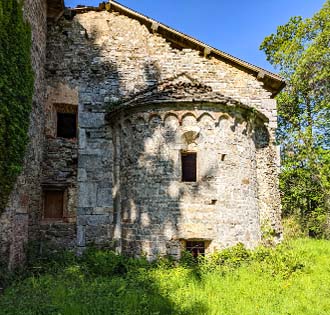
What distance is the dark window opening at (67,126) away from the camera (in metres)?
10.5

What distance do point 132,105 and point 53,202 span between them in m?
3.62

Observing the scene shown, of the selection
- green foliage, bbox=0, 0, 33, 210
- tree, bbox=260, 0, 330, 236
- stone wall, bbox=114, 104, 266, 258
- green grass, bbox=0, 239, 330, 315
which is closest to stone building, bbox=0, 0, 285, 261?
stone wall, bbox=114, 104, 266, 258

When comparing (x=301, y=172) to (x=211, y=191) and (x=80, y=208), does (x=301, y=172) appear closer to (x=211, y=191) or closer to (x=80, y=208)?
(x=211, y=191)

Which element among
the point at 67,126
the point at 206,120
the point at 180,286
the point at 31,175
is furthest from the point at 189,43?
the point at 180,286

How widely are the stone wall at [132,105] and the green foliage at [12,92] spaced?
7.80 ft

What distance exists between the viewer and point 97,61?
401 inches

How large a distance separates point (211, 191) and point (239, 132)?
1775mm

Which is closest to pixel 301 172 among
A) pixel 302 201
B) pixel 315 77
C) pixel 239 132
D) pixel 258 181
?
pixel 302 201

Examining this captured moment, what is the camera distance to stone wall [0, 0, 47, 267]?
7087 millimetres

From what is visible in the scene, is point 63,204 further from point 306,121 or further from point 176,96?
point 306,121

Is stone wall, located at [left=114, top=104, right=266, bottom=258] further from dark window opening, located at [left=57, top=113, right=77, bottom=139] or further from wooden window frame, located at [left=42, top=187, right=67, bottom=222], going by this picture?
dark window opening, located at [left=57, top=113, right=77, bottom=139]

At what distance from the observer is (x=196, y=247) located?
845 centimetres

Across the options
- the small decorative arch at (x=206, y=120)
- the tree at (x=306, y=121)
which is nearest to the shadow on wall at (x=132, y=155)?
the small decorative arch at (x=206, y=120)

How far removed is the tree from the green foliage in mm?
13108
